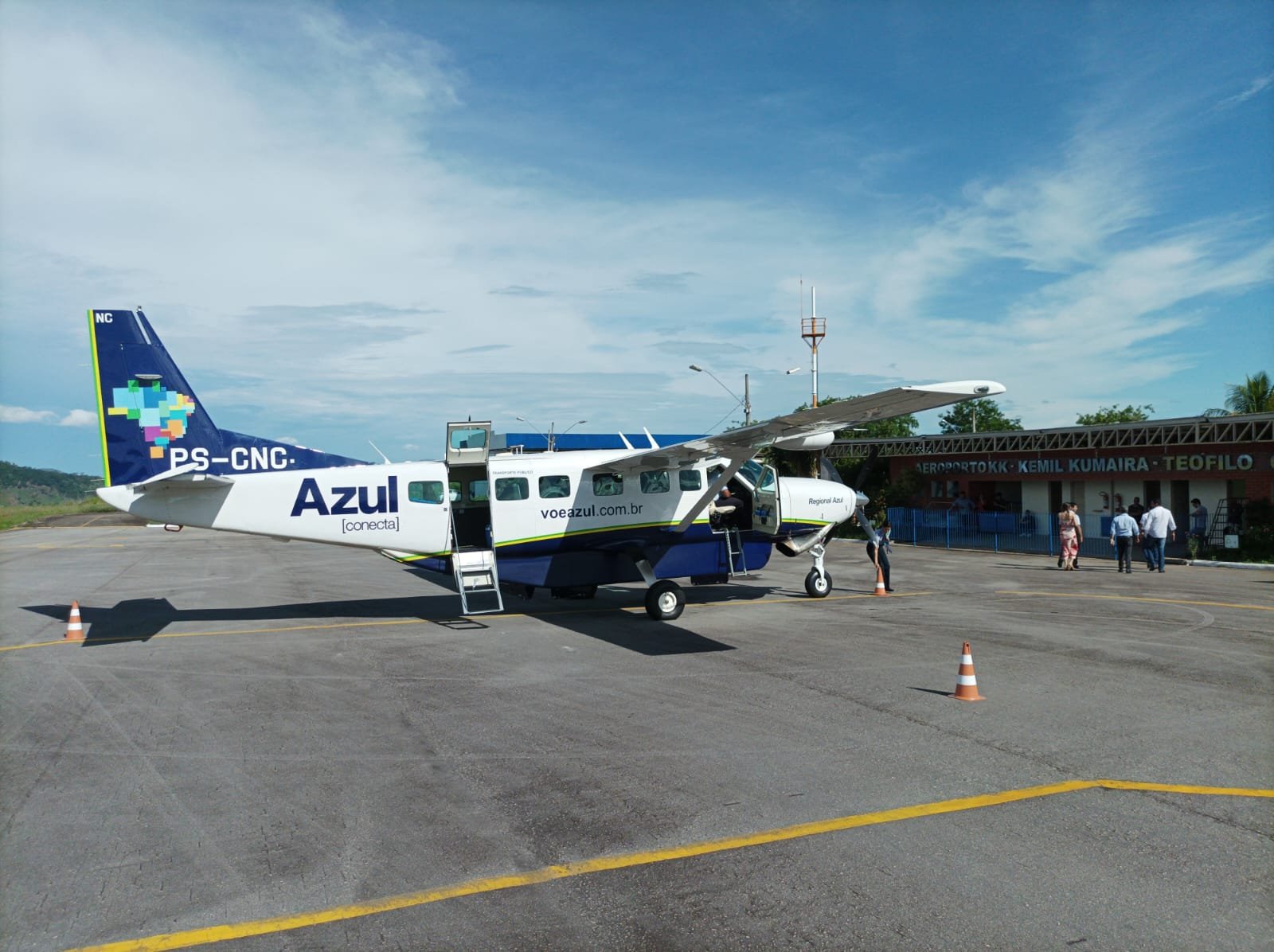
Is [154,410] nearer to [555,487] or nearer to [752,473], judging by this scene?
[555,487]

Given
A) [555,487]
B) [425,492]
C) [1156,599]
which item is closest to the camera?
[425,492]

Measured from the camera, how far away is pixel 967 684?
9195 millimetres

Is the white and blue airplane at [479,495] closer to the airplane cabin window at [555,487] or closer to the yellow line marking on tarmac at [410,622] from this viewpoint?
the airplane cabin window at [555,487]

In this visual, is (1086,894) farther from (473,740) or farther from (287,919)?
(473,740)

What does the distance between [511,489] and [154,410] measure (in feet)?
18.7

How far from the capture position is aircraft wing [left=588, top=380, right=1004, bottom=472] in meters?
9.66

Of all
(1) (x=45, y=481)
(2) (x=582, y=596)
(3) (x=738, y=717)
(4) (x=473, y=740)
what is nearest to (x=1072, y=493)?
(2) (x=582, y=596)

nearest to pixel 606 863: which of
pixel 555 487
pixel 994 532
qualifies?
pixel 555 487

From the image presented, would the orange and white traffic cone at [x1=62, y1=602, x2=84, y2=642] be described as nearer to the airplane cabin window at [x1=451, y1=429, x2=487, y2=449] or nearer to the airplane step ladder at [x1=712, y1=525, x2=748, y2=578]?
the airplane cabin window at [x1=451, y1=429, x2=487, y2=449]

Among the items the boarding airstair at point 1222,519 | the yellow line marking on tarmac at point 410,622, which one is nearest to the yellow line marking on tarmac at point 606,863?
the yellow line marking on tarmac at point 410,622

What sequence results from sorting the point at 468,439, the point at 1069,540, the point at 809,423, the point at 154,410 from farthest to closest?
the point at 1069,540, the point at 468,439, the point at 154,410, the point at 809,423

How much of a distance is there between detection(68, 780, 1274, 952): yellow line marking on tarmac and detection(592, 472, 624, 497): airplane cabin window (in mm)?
9546

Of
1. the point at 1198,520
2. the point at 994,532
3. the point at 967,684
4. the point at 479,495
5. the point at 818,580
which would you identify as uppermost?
the point at 479,495

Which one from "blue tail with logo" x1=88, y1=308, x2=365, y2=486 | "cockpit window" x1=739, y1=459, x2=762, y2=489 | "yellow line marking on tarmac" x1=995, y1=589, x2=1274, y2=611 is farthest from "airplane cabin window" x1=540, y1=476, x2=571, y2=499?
"yellow line marking on tarmac" x1=995, y1=589, x2=1274, y2=611
